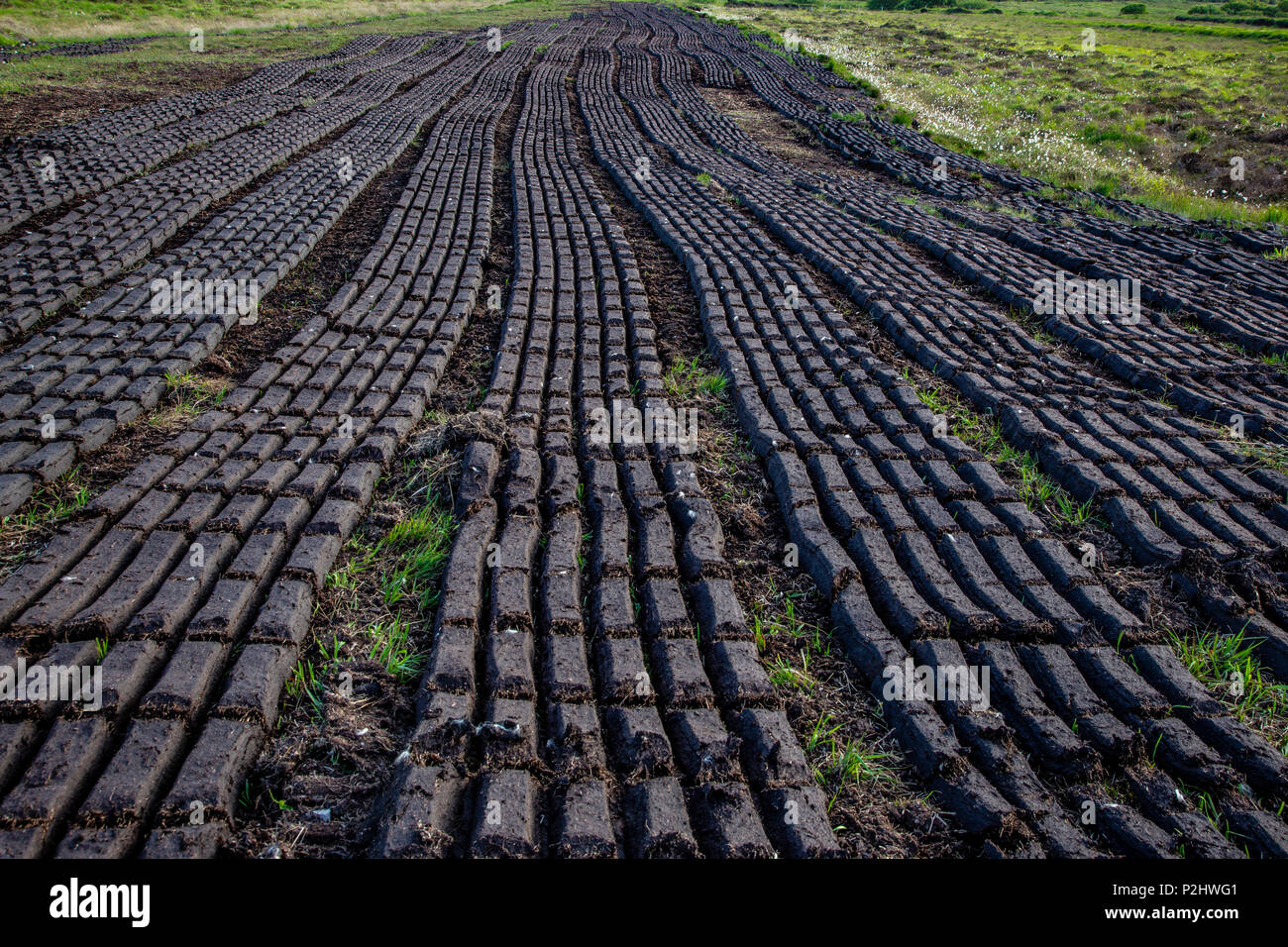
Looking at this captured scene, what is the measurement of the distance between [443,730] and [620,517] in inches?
53.2

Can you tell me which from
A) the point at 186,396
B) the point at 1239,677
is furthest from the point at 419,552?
the point at 1239,677

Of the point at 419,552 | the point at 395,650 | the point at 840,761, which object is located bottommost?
the point at 840,761

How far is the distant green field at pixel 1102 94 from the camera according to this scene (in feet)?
46.6

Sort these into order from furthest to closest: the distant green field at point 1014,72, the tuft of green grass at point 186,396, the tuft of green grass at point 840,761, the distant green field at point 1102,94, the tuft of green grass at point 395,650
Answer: the distant green field at point 1102,94 < the distant green field at point 1014,72 < the tuft of green grass at point 186,396 < the tuft of green grass at point 395,650 < the tuft of green grass at point 840,761

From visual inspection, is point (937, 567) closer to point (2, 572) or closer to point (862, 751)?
point (862, 751)

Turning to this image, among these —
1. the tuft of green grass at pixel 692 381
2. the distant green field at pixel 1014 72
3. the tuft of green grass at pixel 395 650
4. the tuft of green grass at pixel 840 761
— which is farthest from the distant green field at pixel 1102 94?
the tuft of green grass at pixel 395 650

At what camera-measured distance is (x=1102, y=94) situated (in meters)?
21.2

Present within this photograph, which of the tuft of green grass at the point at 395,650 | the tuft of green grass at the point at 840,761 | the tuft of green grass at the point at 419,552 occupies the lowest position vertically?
the tuft of green grass at the point at 840,761

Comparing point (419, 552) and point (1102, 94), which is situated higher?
point (1102, 94)

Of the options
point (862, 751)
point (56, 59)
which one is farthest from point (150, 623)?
point (56, 59)

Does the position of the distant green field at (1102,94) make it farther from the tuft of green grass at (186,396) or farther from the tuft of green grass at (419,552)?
the tuft of green grass at (186,396)

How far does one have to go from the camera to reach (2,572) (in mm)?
2939

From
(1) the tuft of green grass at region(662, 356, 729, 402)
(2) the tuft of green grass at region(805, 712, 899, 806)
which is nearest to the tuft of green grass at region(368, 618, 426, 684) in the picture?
(2) the tuft of green grass at region(805, 712, 899, 806)

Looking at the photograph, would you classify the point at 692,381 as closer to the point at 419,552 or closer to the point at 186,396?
the point at 419,552
